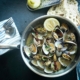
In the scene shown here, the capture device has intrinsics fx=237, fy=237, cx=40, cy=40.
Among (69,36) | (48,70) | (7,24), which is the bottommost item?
(48,70)

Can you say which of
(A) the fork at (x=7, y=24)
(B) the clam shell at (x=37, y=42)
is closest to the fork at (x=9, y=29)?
(A) the fork at (x=7, y=24)

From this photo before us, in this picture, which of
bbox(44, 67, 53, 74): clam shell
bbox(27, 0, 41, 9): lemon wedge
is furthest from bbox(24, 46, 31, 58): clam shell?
bbox(27, 0, 41, 9): lemon wedge

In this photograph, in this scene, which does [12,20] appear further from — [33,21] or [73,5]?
[73,5]

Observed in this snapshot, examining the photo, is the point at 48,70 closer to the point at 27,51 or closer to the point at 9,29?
the point at 27,51

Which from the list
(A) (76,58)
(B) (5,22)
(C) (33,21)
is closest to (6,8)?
(B) (5,22)

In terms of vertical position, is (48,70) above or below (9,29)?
below

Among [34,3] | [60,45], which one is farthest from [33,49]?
[34,3]
